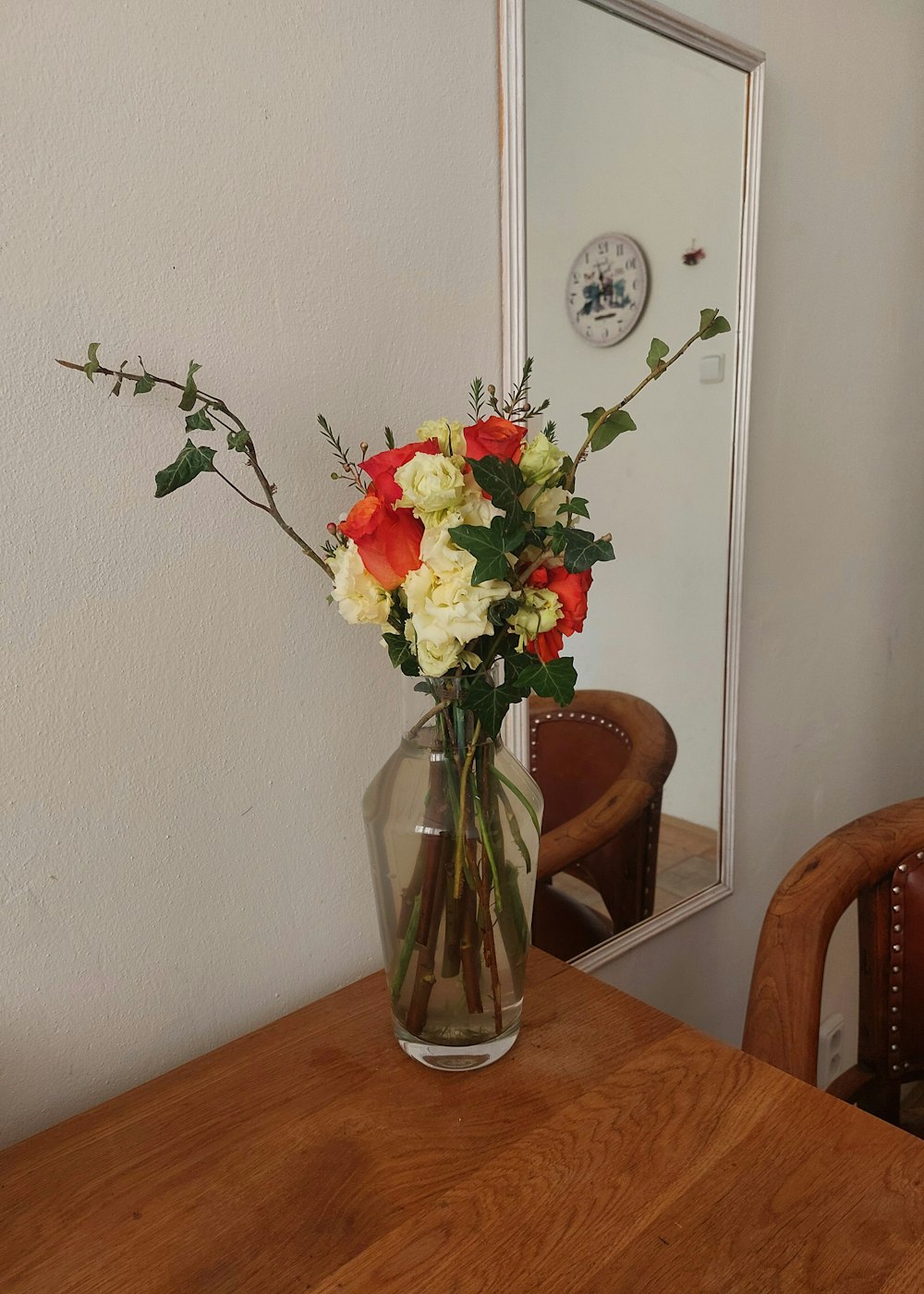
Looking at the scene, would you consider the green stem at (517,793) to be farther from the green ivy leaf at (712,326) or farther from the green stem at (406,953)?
the green ivy leaf at (712,326)

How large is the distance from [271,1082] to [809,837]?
1117mm

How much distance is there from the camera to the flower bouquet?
0.66 metres

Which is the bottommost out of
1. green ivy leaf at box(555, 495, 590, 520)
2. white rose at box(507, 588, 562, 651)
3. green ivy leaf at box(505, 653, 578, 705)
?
green ivy leaf at box(505, 653, 578, 705)

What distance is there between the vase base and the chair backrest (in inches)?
10.9

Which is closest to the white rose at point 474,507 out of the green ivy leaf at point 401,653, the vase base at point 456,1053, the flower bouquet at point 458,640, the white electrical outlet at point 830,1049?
the flower bouquet at point 458,640

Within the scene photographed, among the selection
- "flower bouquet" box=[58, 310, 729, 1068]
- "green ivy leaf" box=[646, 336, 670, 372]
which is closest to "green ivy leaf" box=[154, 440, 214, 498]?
"flower bouquet" box=[58, 310, 729, 1068]

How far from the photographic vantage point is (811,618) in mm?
1509

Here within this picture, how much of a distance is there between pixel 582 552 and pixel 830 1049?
148cm

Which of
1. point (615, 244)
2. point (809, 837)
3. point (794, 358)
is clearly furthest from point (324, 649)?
point (809, 837)

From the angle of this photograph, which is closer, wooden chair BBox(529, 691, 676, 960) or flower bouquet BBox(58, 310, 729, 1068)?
flower bouquet BBox(58, 310, 729, 1068)

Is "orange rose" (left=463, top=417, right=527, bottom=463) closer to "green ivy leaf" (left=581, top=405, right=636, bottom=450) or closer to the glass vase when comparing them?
"green ivy leaf" (left=581, top=405, right=636, bottom=450)

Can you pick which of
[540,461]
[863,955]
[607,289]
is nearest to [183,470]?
[540,461]

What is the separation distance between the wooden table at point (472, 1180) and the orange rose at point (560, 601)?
386 mm

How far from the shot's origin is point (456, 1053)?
803 millimetres
